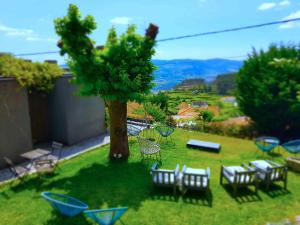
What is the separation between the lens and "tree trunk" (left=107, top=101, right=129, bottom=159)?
1020 centimetres

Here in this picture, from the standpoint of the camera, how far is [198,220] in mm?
6629

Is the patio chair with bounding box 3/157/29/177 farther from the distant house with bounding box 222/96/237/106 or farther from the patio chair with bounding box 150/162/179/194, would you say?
the distant house with bounding box 222/96/237/106

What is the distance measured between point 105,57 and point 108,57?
0.36ft

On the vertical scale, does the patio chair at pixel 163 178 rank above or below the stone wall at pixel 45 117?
below

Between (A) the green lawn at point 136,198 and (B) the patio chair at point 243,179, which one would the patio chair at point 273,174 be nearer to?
(A) the green lawn at point 136,198

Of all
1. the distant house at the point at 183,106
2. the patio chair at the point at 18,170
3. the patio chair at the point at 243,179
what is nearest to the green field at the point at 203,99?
the distant house at the point at 183,106

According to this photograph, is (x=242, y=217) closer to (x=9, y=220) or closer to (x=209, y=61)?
(x=9, y=220)

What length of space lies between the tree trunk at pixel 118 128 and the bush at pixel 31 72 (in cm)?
371

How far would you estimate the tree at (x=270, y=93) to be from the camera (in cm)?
1558

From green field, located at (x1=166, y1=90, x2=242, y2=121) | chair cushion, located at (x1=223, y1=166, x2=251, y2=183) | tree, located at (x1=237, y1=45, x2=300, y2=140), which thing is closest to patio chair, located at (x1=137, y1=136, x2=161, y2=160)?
chair cushion, located at (x1=223, y1=166, x2=251, y2=183)

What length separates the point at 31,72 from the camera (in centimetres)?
1082

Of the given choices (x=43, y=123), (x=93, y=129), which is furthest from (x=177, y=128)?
(x=43, y=123)

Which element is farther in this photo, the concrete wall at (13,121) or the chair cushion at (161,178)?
the concrete wall at (13,121)

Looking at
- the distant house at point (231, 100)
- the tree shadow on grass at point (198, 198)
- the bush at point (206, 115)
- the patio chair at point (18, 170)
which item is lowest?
the tree shadow on grass at point (198, 198)
